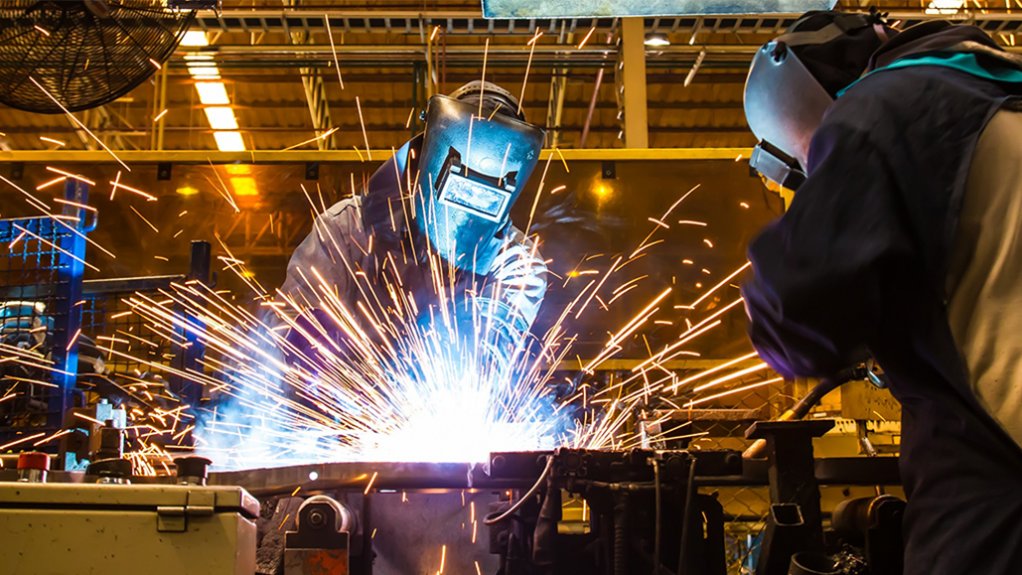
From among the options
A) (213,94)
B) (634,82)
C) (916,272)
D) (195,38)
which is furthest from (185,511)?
(213,94)

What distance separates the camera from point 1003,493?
4.67 feet

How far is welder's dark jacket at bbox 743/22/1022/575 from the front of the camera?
1.45 metres

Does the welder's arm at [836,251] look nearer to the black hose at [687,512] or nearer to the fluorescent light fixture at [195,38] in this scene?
the black hose at [687,512]

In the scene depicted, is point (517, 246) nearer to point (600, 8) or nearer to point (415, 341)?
point (415, 341)

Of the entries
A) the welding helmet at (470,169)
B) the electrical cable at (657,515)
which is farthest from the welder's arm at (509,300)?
the electrical cable at (657,515)

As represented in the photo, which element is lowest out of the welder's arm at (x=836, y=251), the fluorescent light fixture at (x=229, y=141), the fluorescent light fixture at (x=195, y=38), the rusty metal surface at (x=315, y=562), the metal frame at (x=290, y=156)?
the rusty metal surface at (x=315, y=562)

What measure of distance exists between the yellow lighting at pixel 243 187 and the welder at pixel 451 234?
1236 mm

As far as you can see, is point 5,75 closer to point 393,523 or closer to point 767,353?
point 393,523

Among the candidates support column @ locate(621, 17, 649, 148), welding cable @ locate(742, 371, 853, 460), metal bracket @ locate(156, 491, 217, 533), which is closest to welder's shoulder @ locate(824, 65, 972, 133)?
welding cable @ locate(742, 371, 853, 460)

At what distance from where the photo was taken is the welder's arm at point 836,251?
58.2 inches

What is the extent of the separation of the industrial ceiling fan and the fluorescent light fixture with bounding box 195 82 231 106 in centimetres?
562

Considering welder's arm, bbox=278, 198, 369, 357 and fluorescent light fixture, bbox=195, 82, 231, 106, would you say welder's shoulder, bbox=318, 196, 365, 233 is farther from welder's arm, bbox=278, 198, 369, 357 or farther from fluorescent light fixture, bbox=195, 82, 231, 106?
fluorescent light fixture, bbox=195, 82, 231, 106

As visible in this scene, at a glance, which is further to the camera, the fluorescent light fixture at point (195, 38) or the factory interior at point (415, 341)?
the fluorescent light fixture at point (195, 38)

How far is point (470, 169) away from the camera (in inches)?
125
